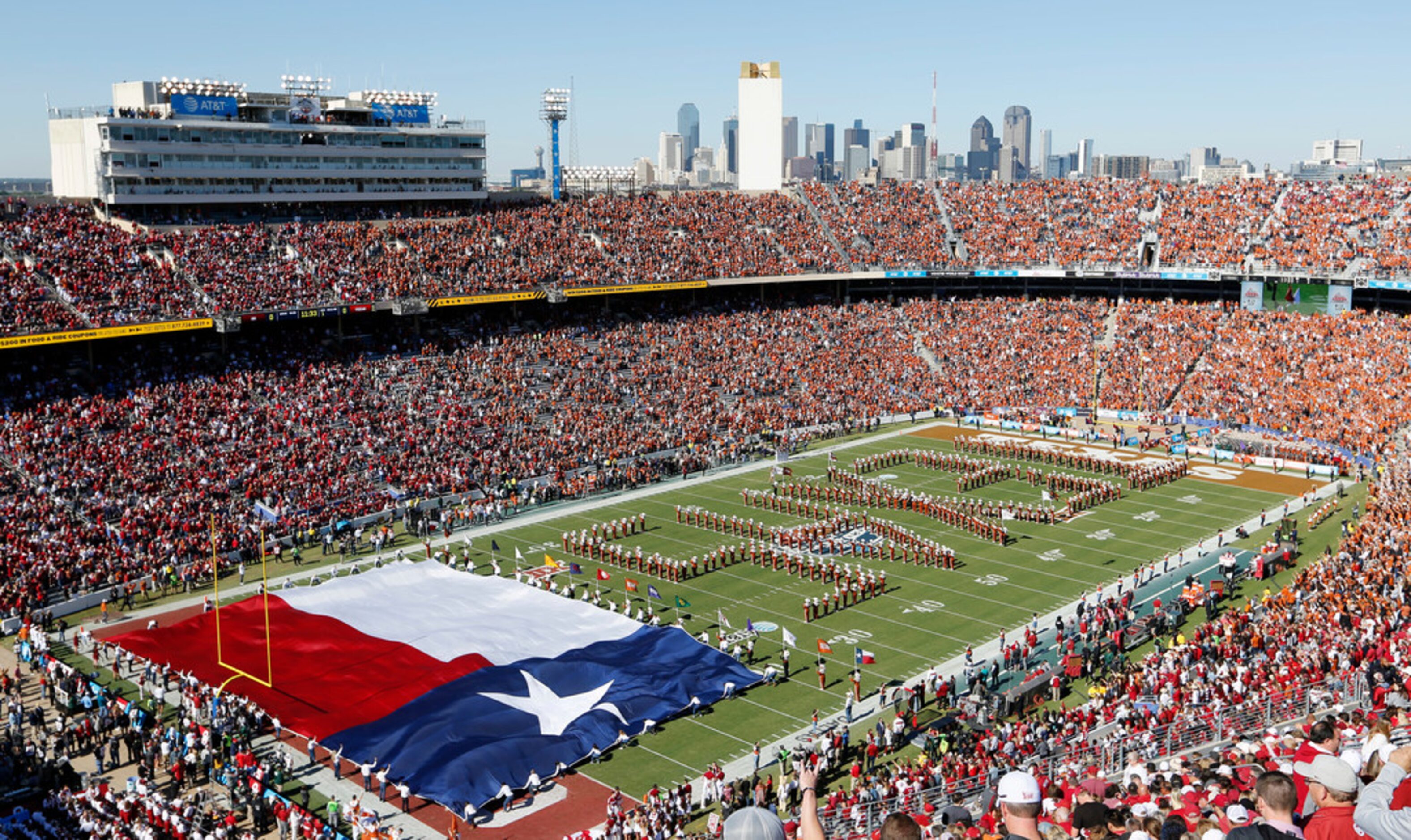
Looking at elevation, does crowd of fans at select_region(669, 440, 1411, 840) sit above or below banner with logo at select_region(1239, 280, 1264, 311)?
below

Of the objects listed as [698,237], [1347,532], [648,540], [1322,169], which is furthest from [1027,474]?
[1322,169]

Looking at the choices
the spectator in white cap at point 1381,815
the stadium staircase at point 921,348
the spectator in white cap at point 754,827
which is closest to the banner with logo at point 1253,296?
the stadium staircase at point 921,348

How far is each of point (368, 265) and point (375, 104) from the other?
396 inches

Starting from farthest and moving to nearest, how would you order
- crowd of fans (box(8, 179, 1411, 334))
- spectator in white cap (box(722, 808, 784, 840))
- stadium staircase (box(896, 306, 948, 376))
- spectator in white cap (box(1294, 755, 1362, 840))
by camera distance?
stadium staircase (box(896, 306, 948, 376)), crowd of fans (box(8, 179, 1411, 334)), spectator in white cap (box(1294, 755, 1362, 840)), spectator in white cap (box(722, 808, 784, 840))

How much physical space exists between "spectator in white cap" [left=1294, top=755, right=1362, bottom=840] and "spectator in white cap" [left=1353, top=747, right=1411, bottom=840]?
2.4 inches

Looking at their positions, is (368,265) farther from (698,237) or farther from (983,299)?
(983,299)

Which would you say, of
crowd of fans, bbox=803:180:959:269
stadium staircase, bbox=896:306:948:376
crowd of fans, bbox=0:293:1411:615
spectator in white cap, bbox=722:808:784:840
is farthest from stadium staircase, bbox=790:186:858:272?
spectator in white cap, bbox=722:808:784:840

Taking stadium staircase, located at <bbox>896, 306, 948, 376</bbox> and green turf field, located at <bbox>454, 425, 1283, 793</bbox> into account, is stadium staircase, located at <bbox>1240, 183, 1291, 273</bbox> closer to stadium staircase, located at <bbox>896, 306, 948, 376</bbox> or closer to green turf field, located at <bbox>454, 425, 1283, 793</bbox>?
stadium staircase, located at <bbox>896, 306, 948, 376</bbox>

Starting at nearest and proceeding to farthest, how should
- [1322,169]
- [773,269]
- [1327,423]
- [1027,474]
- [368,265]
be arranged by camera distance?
1. [1027,474]
2. [1327,423]
3. [368,265]
4. [773,269]
5. [1322,169]

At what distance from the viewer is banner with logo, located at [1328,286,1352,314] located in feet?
162

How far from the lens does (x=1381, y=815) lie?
18.0 ft

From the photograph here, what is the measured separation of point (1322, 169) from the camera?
335 ft

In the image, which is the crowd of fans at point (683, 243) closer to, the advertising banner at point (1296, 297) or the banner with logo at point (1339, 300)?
the advertising banner at point (1296, 297)

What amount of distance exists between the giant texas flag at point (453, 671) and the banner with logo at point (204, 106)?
2590cm
